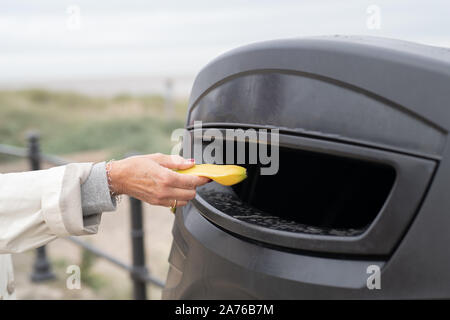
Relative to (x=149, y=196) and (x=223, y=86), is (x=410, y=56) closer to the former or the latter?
(x=223, y=86)

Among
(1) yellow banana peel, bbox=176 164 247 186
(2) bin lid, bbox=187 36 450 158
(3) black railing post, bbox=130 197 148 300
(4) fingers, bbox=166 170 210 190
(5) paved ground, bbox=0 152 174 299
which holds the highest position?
(2) bin lid, bbox=187 36 450 158

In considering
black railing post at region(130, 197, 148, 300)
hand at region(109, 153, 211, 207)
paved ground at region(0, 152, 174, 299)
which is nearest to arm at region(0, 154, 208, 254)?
hand at region(109, 153, 211, 207)

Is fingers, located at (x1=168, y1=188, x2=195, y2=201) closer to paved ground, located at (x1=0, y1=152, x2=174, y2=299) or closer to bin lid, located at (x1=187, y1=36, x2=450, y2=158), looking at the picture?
bin lid, located at (x1=187, y1=36, x2=450, y2=158)

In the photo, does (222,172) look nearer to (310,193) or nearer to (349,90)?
(310,193)

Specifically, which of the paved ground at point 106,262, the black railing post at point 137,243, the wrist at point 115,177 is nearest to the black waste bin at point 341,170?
the wrist at point 115,177

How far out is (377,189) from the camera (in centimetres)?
103

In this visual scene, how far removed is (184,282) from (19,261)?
3.48 meters

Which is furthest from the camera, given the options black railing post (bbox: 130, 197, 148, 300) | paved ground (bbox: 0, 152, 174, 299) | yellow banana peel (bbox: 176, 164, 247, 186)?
paved ground (bbox: 0, 152, 174, 299)

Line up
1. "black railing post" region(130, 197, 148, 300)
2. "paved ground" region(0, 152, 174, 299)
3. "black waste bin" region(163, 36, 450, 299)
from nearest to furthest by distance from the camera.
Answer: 1. "black waste bin" region(163, 36, 450, 299)
2. "black railing post" region(130, 197, 148, 300)
3. "paved ground" region(0, 152, 174, 299)

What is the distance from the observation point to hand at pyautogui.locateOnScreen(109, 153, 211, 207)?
42.4 inches

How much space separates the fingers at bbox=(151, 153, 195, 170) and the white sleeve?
0.15 meters

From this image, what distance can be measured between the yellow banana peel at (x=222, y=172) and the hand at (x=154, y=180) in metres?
0.02

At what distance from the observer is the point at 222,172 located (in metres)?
1.04

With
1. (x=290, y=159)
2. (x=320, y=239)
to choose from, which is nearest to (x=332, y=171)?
(x=290, y=159)
